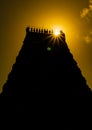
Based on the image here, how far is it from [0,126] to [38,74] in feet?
24.9

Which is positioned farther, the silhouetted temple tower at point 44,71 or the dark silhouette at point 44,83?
the silhouetted temple tower at point 44,71

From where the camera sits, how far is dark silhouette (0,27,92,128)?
110ft

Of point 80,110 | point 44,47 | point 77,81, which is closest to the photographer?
point 80,110

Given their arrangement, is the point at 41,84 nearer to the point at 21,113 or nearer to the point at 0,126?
the point at 21,113

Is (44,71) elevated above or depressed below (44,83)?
above

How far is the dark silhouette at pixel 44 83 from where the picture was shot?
1319 inches

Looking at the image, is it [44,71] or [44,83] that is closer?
[44,83]

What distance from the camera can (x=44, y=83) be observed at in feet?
115

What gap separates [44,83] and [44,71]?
5.97ft

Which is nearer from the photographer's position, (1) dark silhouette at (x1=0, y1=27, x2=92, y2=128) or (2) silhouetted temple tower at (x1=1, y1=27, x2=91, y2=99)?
(1) dark silhouette at (x1=0, y1=27, x2=92, y2=128)

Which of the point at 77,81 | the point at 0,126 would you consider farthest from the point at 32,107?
the point at 77,81

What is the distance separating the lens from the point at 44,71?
3638cm

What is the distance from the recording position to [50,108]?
33.7m

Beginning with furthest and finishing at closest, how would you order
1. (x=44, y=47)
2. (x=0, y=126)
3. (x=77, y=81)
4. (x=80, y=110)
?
1. (x=44, y=47)
2. (x=77, y=81)
3. (x=80, y=110)
4. (x=0, y=126)
